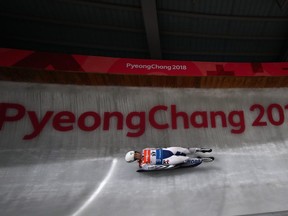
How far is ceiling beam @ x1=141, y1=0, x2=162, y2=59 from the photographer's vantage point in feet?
18.9

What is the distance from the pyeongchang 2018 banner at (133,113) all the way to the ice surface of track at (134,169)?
3 cm

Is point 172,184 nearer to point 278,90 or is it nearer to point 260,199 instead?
point 260,199

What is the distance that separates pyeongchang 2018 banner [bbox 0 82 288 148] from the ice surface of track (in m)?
0.03

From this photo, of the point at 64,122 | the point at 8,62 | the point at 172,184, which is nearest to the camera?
the point at 172,184

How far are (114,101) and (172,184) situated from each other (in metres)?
2.52

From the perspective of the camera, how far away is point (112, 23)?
21.8ft

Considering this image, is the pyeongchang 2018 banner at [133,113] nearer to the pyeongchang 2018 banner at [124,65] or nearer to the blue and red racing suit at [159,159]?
the pyeongchang 2018 banner at [124,65]

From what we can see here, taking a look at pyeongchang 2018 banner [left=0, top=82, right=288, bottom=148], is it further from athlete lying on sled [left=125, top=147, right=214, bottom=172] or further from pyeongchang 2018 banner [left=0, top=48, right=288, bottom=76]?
athlete lying on sled [left=125, top=147, right=214, bottom=172]

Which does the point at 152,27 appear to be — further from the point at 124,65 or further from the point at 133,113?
the point at 133,113

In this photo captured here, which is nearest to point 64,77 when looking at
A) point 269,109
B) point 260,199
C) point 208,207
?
point 208,207

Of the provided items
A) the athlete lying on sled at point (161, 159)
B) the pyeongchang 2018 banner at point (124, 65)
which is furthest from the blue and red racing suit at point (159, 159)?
the pyeongchang 2018 banner at point (124, 65)

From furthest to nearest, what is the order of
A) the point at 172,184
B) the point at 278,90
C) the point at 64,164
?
the point at 278,90 → the point at 64,164 → the point at 172,184

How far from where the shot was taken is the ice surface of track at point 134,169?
328 cm

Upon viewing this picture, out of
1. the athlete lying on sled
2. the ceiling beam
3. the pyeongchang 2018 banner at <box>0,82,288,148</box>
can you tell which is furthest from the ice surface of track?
the ceiling beam
